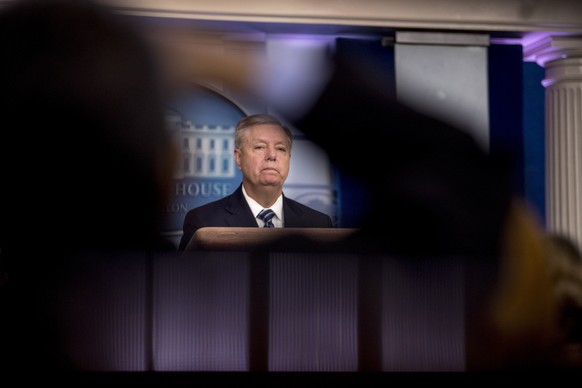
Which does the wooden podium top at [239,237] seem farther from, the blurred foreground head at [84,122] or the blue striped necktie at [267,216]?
the blurred foreground head at [84,122]

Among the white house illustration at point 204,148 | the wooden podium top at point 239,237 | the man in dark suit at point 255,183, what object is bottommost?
the wooden podium top at point 239,237

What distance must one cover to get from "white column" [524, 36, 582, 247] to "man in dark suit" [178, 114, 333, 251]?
2.05m

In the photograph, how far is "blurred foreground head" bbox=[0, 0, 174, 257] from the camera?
455cm

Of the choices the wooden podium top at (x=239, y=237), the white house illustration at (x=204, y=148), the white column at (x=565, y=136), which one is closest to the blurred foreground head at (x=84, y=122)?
the white house illustration at (x=204, y=148)

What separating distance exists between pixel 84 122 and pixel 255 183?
1566mm

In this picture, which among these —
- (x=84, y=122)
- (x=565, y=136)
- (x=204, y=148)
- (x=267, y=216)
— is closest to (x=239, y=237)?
(x=267, y=216)

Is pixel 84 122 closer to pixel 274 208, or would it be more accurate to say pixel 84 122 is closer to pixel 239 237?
pixel 274 208

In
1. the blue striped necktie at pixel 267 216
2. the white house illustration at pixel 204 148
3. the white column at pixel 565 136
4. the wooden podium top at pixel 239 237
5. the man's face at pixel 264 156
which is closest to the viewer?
the wooden podium top at pixel 239 237

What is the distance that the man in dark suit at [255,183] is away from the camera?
394cm

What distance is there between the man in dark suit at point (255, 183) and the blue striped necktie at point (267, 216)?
0.8 inches

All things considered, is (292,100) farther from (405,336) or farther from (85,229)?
(405,336)

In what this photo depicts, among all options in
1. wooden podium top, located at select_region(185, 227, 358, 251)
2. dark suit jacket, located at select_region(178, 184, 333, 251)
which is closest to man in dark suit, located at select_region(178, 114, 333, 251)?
dark suit jacket, located at select_region(178, 184, 333, 251)

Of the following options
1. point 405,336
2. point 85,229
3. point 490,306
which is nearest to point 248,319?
point 405,336

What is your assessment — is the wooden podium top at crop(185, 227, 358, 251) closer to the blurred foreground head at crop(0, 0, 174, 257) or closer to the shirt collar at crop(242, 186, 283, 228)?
the shirt collar at crop(242, 186, 283, 228)
